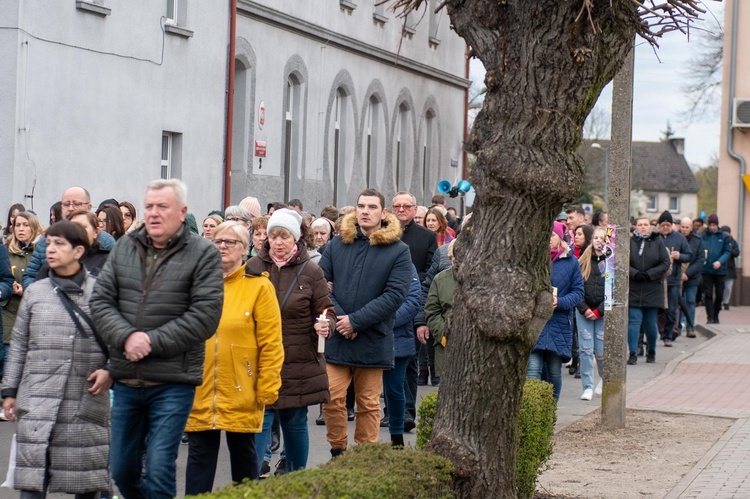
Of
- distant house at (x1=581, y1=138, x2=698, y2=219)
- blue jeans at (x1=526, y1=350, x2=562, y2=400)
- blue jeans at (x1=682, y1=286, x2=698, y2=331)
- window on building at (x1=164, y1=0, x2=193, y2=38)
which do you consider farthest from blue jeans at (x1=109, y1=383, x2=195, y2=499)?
distant house at (x1=581, y1=138, x2=698, y2=219)

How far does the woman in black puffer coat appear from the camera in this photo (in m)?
17.3

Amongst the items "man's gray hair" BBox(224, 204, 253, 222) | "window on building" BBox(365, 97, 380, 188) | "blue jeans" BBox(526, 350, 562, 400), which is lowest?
"blue jeans" BBox(526, 350, 562, 400)

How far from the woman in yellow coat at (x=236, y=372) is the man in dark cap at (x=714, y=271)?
19.4 meters

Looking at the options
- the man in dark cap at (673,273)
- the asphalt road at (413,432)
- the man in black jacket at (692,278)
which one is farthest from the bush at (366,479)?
the man in black jacket at (692,278)

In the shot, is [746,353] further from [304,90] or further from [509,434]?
[509,434]

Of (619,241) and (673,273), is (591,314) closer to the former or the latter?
(619,241)

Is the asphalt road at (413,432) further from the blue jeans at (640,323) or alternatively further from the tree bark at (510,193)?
the tree bark at (510,193)

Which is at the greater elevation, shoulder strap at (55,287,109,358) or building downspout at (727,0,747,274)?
building downspout at (727,0,747,274)

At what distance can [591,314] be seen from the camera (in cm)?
1405

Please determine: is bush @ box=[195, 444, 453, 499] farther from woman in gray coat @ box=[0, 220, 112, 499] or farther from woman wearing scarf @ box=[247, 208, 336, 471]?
woman wearing scarf @ box=[247, 208, 336, 471]

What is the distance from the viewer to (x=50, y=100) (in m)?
17.3

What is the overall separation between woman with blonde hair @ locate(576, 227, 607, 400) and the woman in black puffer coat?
2643mm

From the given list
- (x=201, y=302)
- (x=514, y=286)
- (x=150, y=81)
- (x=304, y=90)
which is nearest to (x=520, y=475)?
(x=514, y=286)

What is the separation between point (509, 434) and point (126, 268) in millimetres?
2309
